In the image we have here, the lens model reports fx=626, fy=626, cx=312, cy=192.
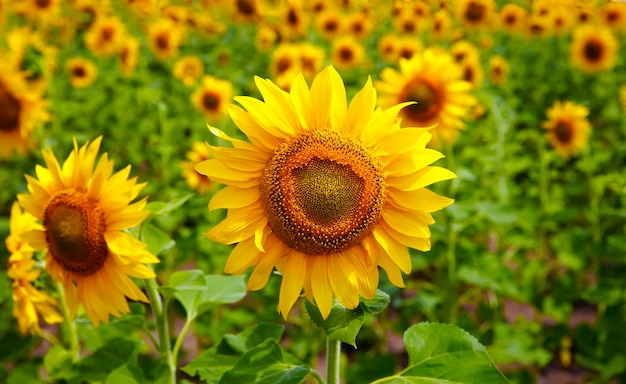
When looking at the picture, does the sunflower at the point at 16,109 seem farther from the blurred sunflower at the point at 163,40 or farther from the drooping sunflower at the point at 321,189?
the drooping sunflower at the point at 321,189

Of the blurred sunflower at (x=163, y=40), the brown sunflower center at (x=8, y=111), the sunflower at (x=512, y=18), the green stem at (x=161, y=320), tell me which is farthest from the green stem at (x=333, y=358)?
the sunflower at (x=512, y=18)

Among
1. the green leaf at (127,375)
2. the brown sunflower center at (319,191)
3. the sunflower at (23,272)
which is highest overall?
the brown sunflower center at (319,191)

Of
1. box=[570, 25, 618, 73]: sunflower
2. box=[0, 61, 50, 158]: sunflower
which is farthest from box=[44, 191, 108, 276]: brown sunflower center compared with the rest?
box=[570, 25, 618, 73]: sunflower

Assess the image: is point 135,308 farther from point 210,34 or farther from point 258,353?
point 210,34

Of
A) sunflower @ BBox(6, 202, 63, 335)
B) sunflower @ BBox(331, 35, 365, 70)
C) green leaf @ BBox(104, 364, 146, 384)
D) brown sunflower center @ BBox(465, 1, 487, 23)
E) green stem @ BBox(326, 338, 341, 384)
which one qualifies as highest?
brown sunflower center @ BBox(465, 1, 487, 23)

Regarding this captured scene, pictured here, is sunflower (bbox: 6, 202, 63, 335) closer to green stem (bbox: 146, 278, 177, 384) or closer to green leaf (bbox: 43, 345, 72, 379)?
green leaf (bbox: 43, 345, 72, 379)

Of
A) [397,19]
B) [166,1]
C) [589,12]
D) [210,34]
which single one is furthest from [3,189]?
[589,12]

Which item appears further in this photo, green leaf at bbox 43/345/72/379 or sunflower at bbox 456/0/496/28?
sunflower at bbox 456/0/496/28
